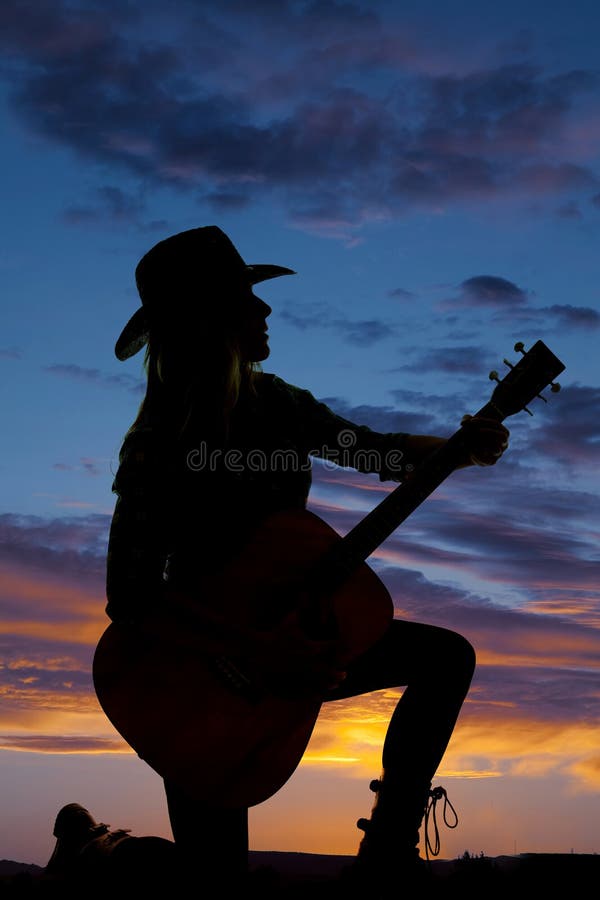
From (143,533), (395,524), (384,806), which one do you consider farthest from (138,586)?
(384,806)

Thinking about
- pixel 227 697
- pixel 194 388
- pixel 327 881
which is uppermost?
pixel 194 388

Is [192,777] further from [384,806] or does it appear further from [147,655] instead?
[384,806]

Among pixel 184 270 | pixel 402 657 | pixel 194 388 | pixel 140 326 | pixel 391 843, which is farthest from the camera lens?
pixel 140 326

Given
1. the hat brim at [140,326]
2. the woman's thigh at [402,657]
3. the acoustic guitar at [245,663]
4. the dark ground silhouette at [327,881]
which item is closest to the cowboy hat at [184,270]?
the hat brim at [140,326]

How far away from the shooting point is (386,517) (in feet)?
12.6

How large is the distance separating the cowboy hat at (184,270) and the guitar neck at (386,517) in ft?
4.09

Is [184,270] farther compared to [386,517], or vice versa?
[184,270]

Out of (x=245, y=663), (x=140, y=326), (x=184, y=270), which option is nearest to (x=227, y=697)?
(x=245, y=663)

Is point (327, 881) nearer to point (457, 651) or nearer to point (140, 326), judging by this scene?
point (457, 651)

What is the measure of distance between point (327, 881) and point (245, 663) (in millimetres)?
1089

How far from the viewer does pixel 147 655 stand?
3762mm

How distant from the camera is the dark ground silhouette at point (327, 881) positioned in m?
3.79

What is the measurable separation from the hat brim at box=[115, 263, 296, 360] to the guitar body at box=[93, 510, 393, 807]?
1.28m

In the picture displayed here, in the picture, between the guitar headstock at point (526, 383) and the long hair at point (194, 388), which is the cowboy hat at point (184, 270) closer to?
the long hair at point (194, 388)
